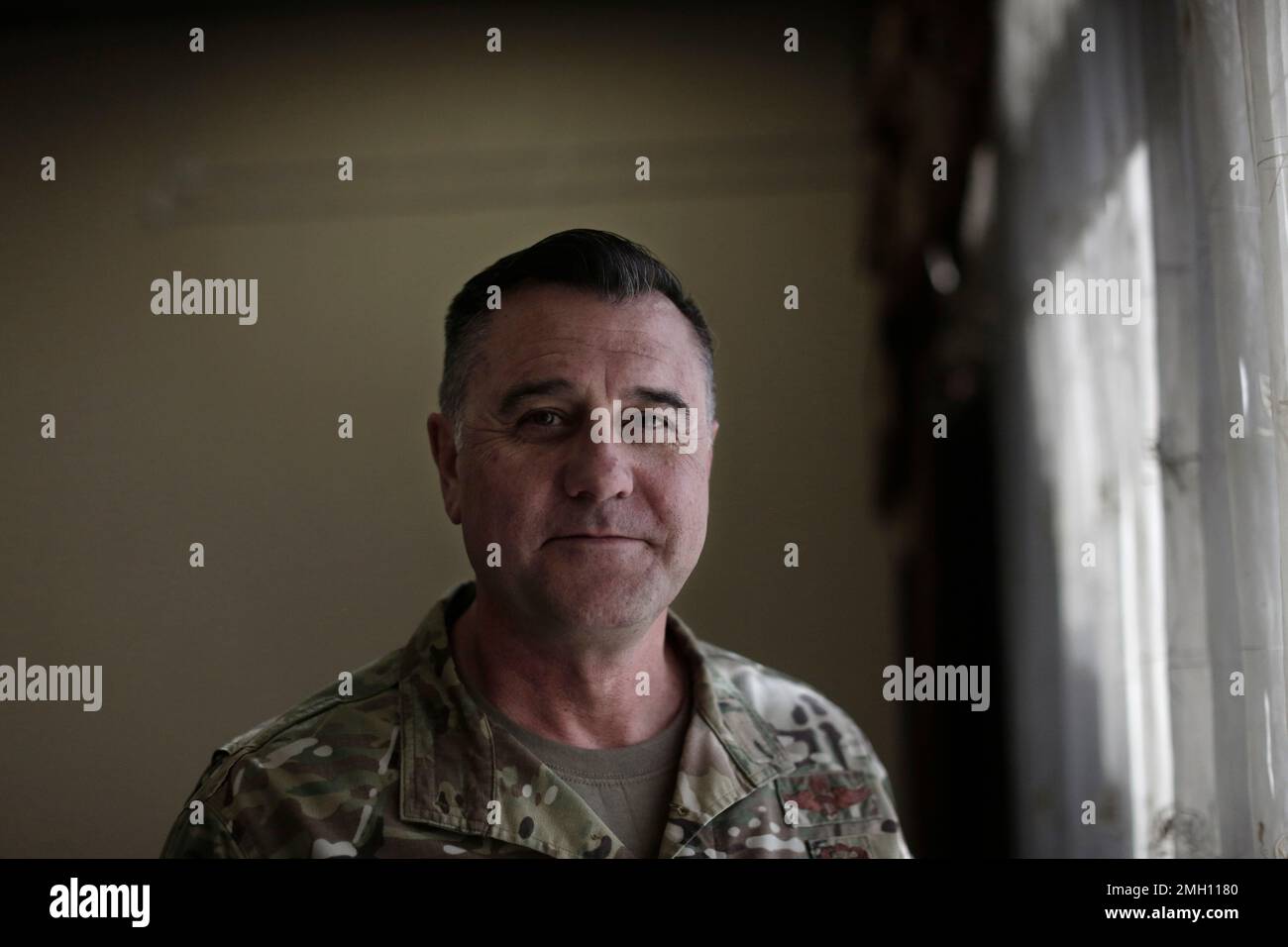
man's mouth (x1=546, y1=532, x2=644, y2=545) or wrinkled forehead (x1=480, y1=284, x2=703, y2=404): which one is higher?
wrinkled forehead (x1=480, y1=284, x2=703, y2=404)

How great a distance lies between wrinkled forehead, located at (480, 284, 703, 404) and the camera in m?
1.31

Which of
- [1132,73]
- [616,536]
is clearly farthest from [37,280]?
[1132,73]

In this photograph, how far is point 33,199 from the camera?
1.43 meters

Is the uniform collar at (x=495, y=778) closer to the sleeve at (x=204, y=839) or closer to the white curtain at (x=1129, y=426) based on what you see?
the sleeve at (x=204, y=839)

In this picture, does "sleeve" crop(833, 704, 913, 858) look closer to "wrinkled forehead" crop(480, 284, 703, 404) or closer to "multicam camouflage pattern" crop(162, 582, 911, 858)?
"multicam camouflage pattern" crop(162, 582, 911, 858)

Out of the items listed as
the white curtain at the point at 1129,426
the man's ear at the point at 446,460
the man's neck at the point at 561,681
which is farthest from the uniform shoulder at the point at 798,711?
the man's ear at the point at 446,460

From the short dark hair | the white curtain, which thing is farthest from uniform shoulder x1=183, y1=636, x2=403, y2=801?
the white curtain

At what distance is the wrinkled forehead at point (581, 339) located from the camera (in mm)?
1313

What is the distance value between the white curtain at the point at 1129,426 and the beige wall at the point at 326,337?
0.70 ft

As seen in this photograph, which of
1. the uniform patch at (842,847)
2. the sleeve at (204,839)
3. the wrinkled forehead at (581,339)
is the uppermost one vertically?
the wrinkled forehead at (581,339)

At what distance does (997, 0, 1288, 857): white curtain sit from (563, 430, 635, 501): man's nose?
20.4 inches

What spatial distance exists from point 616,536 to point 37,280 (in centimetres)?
81

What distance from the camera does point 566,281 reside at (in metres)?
1.34
